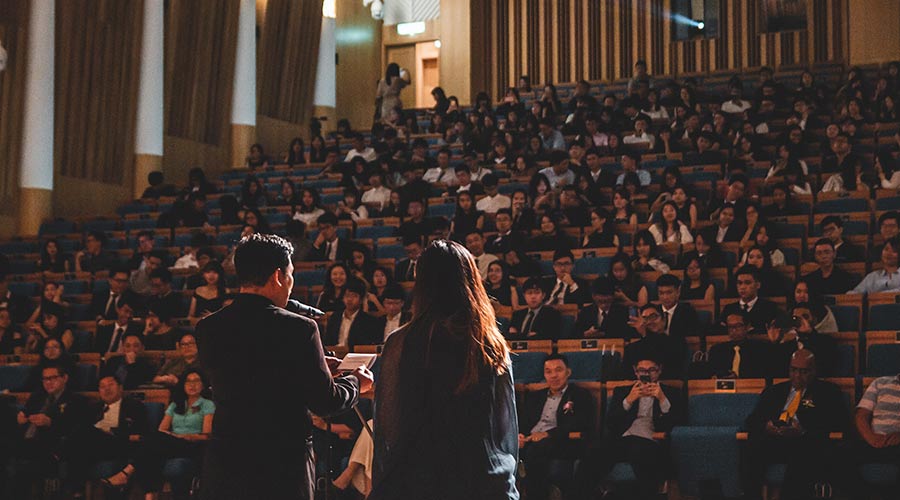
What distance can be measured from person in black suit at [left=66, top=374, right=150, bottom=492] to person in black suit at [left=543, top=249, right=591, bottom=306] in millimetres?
3180

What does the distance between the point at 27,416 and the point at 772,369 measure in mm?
4897

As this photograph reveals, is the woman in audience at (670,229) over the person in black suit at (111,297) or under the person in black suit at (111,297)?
over

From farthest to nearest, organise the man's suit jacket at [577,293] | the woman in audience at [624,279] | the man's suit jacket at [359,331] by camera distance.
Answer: the man's suit jacket at [577,293] → the woman in audience at [624,279] → the man's suit jacket at [359,331]

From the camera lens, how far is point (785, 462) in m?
6.38

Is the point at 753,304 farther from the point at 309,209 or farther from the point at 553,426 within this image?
the point at 309,209

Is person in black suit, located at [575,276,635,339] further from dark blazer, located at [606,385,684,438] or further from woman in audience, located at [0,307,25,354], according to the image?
woman in audience, located at [0,307,25,354]

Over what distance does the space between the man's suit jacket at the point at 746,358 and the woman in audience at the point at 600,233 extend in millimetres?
2824

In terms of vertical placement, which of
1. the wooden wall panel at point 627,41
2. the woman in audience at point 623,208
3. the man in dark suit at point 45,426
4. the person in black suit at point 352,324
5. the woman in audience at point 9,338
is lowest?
the man in dark suit at point 45,426

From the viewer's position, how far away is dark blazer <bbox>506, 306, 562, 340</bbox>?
845 centimetres

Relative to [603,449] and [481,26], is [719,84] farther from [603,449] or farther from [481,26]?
[603,449]

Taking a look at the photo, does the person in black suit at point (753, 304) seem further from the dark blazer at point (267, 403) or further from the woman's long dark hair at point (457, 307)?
the woman's long dark hair at point (457, 307)

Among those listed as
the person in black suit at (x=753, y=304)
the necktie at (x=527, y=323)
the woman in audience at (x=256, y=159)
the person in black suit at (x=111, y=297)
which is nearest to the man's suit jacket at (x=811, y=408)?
the person in black suit at (x=753, y=304)

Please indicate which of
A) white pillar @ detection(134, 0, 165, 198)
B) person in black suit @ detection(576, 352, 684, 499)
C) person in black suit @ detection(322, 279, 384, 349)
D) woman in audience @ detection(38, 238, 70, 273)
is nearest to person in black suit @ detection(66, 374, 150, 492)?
person in black suit @ detection(322, 279, 384, 349)

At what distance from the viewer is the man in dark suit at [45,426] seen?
773 centimetres
